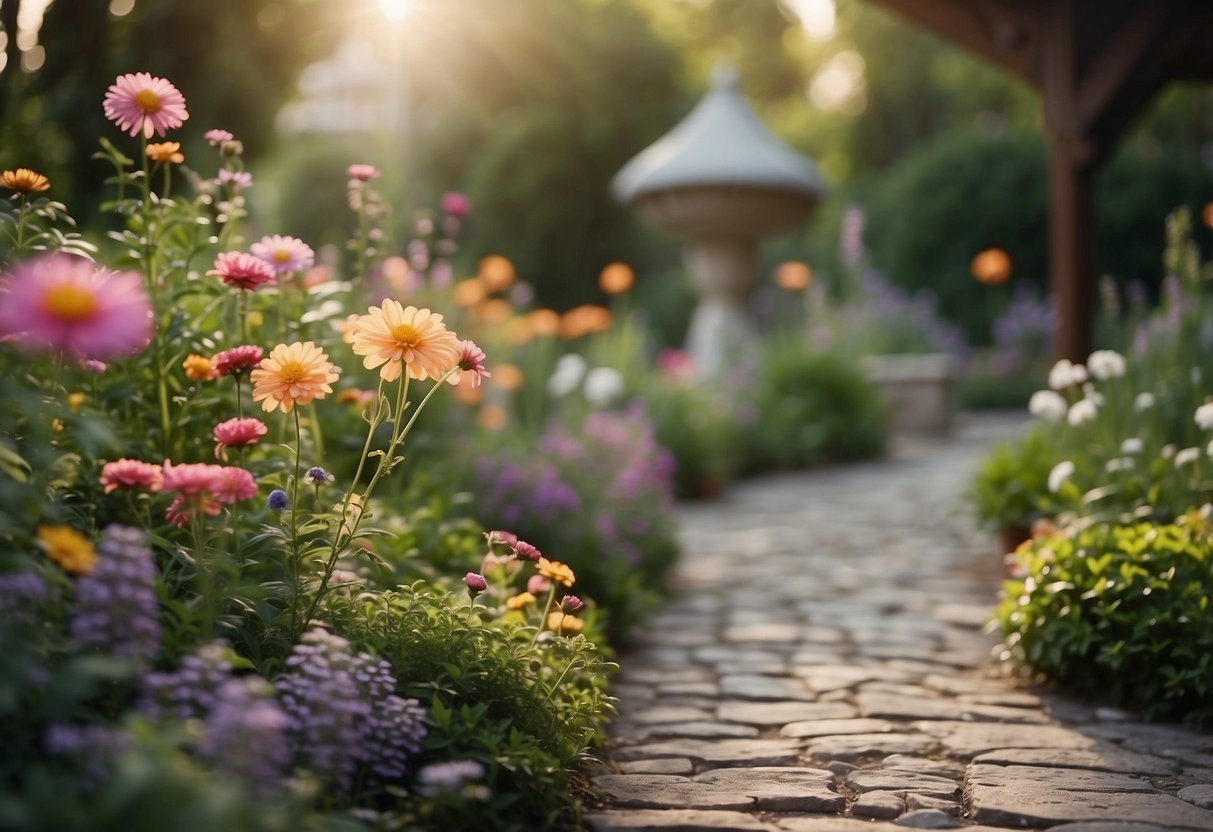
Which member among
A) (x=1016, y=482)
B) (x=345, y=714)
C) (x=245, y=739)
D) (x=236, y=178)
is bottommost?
(x=245, y=739)

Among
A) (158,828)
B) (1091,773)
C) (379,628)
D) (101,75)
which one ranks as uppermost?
(101,75)

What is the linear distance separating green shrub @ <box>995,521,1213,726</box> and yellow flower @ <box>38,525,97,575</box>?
105 inches

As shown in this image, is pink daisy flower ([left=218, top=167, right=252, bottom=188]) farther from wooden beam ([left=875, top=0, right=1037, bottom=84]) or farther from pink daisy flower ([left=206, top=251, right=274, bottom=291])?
wooden beam ([left=875, top=0, right=1037, bottom=84])

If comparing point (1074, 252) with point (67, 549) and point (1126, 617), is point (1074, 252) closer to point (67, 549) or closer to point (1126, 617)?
point (1126, 617)

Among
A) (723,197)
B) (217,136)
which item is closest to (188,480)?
(217,136)

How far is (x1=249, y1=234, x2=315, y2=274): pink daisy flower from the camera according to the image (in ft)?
9.37

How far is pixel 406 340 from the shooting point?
7.68 ft

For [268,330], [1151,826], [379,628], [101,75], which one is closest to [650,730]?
[379,628]

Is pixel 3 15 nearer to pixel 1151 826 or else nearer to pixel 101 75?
pixel 101 75

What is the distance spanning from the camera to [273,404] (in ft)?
7.73

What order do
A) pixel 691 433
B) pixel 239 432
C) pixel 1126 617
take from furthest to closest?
pixel 691 433
pixel 1126 617
pixel 239 432

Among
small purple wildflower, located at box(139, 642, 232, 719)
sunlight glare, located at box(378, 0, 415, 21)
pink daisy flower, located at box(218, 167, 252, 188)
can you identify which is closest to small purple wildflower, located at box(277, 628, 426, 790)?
small purple wildflower, located at box(139, 642, 232, 719)

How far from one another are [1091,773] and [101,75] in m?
8.18

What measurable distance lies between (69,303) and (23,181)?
0.96 metres
